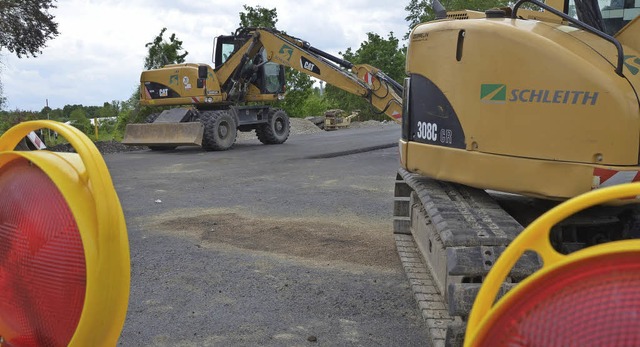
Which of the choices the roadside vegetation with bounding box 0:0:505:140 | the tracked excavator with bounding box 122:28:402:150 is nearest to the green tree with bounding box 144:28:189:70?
the roadside vegetation with bounding box 0:0:505:140

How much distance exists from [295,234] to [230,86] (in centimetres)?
1129

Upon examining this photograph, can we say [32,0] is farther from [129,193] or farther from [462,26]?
[462,26]

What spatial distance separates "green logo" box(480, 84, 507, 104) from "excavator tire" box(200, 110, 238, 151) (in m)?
12.7

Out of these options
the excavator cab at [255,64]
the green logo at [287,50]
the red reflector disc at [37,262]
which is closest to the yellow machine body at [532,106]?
the red reflector disc at [37,262]

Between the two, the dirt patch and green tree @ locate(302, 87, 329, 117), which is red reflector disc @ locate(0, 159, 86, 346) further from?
green tree @ locate(302, 87, 329, 117)

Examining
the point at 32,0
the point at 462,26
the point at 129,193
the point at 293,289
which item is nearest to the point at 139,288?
the point at 293,289

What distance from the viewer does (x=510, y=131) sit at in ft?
12.7

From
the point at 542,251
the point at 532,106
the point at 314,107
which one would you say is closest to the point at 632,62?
the point at 532,106

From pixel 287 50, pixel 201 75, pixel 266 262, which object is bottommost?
pixel 266 262

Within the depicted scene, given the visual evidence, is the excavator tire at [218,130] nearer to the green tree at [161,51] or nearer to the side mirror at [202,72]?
the side mirror at [202,72]

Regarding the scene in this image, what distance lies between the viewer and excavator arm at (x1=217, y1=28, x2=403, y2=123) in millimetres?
14383

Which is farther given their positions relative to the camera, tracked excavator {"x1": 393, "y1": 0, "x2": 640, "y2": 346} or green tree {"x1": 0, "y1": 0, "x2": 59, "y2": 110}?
green tree {"x1": 0, "y1": 0, "x2": 59, "y2": 110}

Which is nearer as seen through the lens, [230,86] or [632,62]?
[632,62]

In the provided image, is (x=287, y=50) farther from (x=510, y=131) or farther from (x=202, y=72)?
(x=510, y=131)
